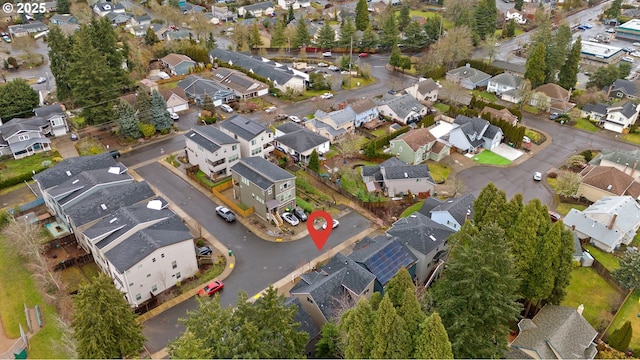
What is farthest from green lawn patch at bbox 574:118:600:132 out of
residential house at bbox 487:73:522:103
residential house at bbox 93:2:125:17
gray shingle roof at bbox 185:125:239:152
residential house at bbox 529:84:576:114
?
residential house at bbox 93:2:125:17

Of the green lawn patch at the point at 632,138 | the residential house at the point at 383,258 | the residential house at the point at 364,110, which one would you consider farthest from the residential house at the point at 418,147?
the green lawn patch at the point at 632,138

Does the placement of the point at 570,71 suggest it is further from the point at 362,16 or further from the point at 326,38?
the point at 362,16

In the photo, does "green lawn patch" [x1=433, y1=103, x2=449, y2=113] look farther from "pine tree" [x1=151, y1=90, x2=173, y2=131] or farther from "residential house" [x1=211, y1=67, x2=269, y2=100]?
"pine tree" [x1=151, y1=90, x2=173, y2=131]

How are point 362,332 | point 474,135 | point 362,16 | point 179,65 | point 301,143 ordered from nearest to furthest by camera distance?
point 362,332
point 301,143
point 474,135
point 179,65
point 362,16

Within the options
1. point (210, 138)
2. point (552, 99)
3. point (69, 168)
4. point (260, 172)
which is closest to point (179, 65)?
point (210, 138)

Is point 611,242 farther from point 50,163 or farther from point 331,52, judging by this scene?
point 331,52

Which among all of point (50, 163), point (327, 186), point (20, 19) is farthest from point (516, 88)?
point (20, 19)

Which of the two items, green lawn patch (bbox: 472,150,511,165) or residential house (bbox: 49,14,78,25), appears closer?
green lawn patch (bbox: 472,150,511,165)
